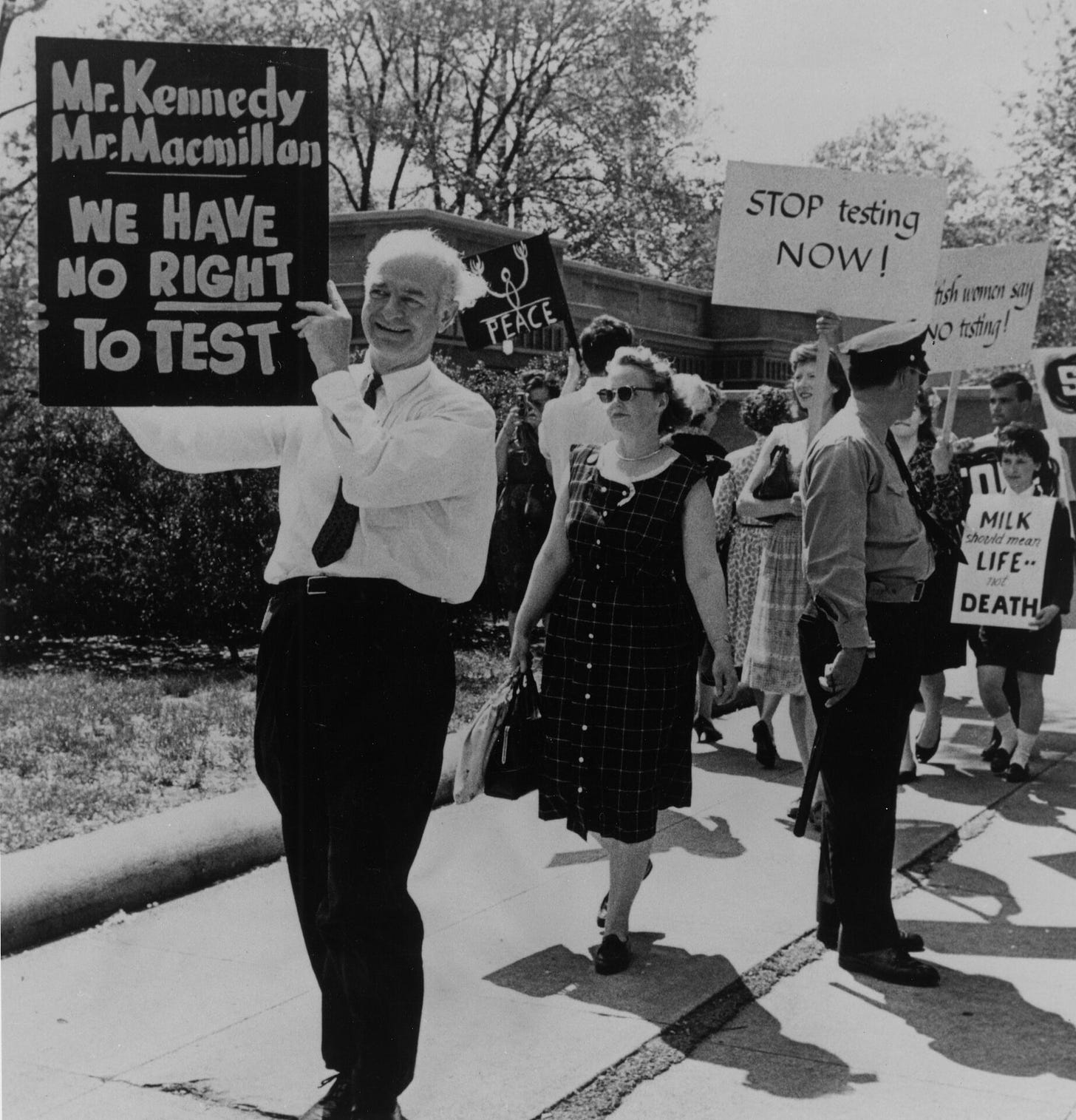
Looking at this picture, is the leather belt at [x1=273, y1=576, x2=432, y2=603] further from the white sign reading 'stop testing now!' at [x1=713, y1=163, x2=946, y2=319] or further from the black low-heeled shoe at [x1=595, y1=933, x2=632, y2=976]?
the white sign reading 'stop testing now!' at [x1=713, y1=163, x2=946, y2=319]

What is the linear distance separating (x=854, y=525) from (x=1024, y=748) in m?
3.30

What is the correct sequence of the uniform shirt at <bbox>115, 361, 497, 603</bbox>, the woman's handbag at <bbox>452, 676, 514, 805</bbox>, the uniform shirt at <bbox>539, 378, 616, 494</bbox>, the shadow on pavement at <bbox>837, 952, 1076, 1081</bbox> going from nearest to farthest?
the uniform shirt at <bbox>115, 361, 497, 603</bbox>
the shadow on pavement at <bbox>837, 952, 1076, 1081</bbox>
the woman's handbag at <bbox>452, 676, 514, 805</bbox>
the uniform shirt at <bbox>539, 378, 616, 494</bbox>

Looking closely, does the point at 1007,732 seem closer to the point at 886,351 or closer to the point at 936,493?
the point at 936,493

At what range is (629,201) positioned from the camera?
108ft

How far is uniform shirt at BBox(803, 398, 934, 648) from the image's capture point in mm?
4348

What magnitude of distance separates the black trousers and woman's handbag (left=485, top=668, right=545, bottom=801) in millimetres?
1306

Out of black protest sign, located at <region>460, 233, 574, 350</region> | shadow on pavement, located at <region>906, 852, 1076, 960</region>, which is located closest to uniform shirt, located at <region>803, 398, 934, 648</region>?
shadow on pavement, located at <region>906, 852, 1076, 960</region>

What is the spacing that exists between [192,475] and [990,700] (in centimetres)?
522

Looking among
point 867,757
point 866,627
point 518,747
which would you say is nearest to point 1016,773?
point 867,757

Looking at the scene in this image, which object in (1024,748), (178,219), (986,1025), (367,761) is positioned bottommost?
(986,1025)

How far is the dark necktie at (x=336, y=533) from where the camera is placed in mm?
3275

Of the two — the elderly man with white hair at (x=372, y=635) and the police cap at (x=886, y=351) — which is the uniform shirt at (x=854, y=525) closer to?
the police cap at (x=886, y=351)

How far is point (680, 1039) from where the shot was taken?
4000 mm

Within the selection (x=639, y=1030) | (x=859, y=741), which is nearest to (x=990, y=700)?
(x=859, y=741)
